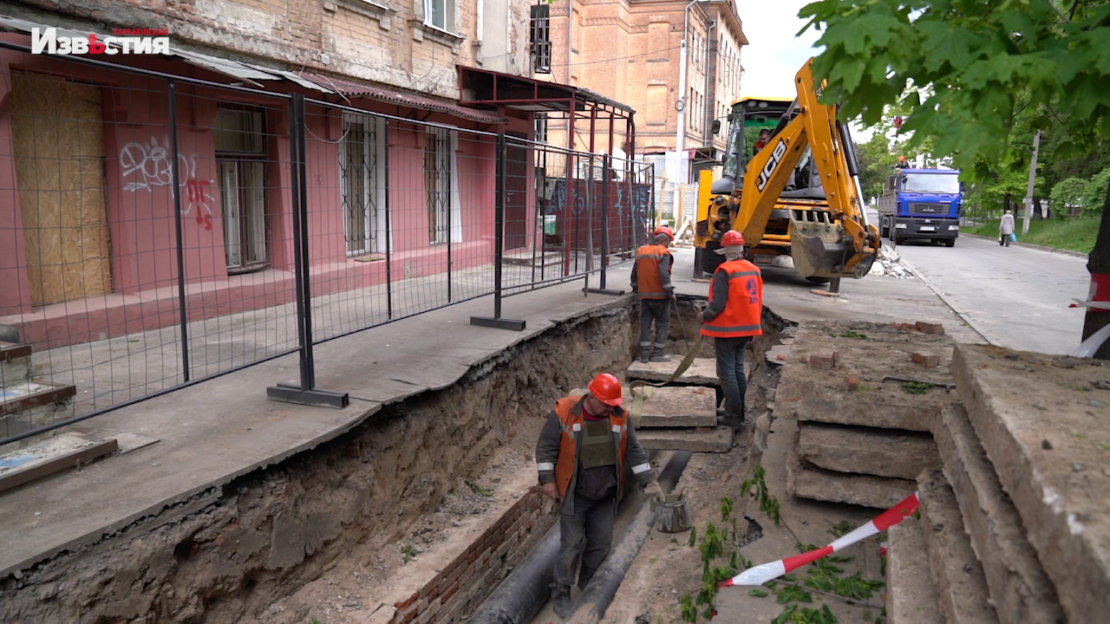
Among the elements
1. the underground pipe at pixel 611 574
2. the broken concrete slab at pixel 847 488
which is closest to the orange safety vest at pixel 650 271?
the underground pipe at pixel 611 574

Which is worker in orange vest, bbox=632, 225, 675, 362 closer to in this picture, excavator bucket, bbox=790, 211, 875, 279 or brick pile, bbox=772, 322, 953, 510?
excavator bucket, bbox=790, 211, 875, 279

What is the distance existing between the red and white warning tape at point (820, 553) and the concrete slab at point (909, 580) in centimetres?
39

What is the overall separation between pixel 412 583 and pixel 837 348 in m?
3.67

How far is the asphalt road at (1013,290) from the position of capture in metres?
10.5

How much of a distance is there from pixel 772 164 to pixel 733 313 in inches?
123

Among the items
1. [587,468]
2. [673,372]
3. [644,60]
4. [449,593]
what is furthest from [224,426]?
[644,60]


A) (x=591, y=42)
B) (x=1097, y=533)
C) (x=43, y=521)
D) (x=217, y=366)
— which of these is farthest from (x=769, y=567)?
(x=591, y=42)

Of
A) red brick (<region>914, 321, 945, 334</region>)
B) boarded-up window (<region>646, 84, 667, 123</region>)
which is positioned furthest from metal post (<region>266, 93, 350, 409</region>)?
boarded-up window (<region>646, 84, 667, 123</region>)

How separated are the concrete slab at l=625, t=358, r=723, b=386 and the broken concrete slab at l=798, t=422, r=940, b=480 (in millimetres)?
4499

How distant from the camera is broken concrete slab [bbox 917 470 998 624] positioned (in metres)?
2.39

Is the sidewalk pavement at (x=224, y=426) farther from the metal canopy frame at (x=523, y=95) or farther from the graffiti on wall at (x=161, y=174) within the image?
the metal canopy frame at (x=523, y=95)

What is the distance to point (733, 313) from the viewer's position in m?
7.40

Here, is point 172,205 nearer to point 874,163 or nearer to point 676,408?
point 676,408

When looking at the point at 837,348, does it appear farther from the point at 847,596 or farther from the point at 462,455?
the point at 462,455
